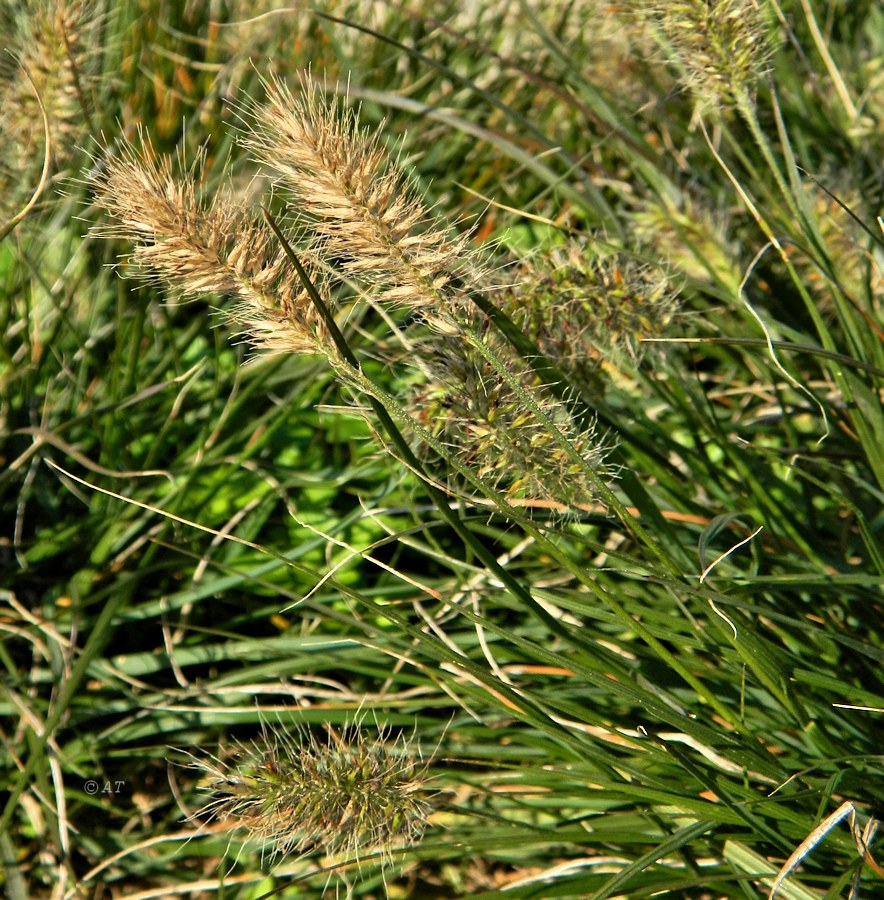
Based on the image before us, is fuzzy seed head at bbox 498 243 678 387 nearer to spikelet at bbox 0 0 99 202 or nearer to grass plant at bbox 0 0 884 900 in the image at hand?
grass plant at bbox 0 0 884 900

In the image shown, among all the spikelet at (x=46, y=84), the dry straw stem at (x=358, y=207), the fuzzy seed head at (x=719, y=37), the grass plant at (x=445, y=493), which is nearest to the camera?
the dry straw stem at (x=358, y=207)

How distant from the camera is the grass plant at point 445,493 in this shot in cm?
114

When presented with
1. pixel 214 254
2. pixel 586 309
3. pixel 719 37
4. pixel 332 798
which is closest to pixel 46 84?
pixel 214 254

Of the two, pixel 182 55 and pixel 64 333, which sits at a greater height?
pixel 182 55

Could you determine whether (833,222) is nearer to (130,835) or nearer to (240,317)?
(240,317)

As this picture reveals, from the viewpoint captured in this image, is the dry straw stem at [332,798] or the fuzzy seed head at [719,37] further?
the fuzzy seed head at [719,37]

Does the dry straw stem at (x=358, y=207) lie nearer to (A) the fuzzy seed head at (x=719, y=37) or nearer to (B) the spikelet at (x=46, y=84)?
(A) the fuzzy seed head at (x=719, y=37)

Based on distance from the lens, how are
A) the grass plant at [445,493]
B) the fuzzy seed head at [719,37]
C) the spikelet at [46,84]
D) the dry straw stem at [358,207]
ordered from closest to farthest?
the dry straw stem at [358,207], the grass plant at [445,493], the fuzzy seed head at [719,37], the spikelet at [46,84]

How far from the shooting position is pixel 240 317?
Answer: 1075mm

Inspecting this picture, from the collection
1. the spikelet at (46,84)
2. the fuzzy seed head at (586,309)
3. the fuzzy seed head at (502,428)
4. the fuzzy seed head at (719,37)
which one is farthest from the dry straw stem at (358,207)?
the spikelet at (46,84)

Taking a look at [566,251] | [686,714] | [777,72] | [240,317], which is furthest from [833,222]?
[240,317]

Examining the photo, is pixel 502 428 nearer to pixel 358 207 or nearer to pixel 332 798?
pixel 358 207

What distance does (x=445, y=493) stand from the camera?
148cm

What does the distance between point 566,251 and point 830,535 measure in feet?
2.47
